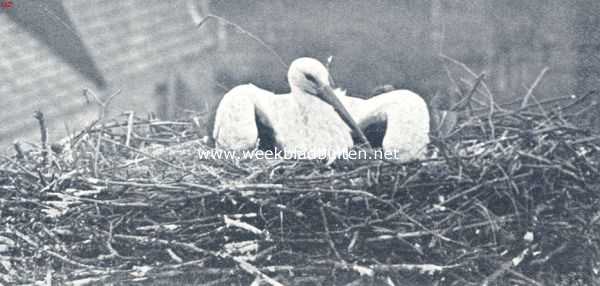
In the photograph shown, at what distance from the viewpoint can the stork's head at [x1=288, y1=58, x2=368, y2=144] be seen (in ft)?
9.38

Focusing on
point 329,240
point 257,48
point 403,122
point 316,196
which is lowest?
point 329,240

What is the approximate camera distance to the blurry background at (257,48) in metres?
6.13

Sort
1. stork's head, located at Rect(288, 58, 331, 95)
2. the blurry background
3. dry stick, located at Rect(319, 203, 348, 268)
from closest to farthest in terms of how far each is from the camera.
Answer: dry stick, located at Rect(319, 203, 348, 268), stork's head, located at Rect(288, 58, 331, 95), the blurry background

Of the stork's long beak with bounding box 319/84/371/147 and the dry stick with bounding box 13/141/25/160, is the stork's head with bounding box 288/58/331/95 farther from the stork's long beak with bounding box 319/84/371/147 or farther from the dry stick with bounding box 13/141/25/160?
the dry stick with bounding box 13/141/25/160

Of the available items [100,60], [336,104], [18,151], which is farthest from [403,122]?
[100,60]

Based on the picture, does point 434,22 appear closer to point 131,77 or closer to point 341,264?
point 131,77

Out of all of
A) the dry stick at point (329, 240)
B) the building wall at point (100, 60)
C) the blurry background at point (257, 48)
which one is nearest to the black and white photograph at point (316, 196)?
the dry stick at point (329, 240)

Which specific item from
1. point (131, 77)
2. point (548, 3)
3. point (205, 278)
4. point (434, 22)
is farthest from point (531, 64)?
point (205, 278)

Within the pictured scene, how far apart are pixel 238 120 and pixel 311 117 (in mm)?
302

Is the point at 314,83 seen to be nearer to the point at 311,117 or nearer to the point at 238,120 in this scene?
the point at 311,117

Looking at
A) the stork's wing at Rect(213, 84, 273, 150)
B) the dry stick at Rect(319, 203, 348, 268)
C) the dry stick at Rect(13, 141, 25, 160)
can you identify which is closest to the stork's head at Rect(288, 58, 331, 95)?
the stork's wing at Rect(213, 84, 273, 150)

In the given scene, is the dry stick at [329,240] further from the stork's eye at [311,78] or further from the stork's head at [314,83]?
the stork's eye at [311,78]

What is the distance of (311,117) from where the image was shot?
118 inches

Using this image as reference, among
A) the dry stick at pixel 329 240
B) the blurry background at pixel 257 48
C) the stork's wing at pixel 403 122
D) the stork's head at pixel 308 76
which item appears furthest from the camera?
the blurry background at pixel 257 48
